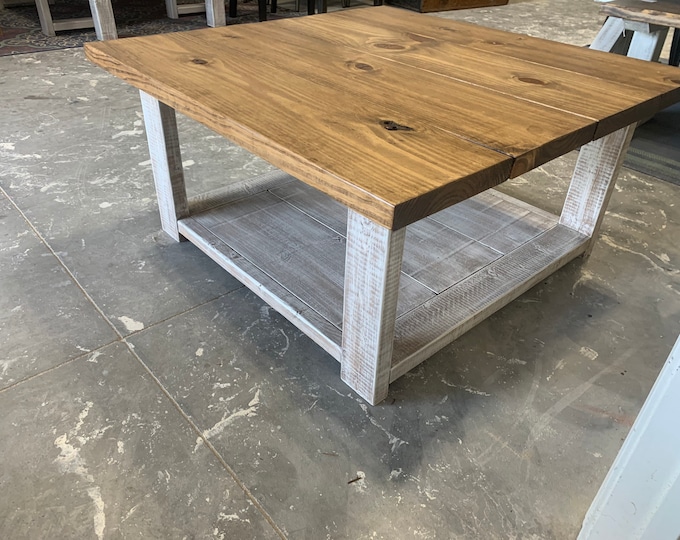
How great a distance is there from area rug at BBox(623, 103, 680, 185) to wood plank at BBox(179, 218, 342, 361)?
1490 millimetres

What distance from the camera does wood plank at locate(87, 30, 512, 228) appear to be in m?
0.67

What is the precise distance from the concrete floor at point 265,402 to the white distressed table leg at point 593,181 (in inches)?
4.6

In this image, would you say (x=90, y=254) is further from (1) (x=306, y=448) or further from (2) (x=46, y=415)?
(1) (x=306, y=448)

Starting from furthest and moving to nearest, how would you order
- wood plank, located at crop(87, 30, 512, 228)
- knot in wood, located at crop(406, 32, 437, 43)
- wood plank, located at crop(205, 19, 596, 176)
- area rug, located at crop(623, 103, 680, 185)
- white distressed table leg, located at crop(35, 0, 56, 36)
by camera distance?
1. white distressed table leg, located at crop(35, 0, 56, 36)
2. area rug, located at crop(623, 103, 680, 185)
3. knot in wood, located at crop(406, 32, 437, 43)
4. wood plank, located at crop(205, 19, 596, 176)
5. wood plank, located at crop(87, 30, 512, 228)

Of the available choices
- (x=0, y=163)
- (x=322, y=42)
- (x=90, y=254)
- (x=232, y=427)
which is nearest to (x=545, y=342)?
(x=232, y=427)

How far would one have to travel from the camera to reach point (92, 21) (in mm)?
3338

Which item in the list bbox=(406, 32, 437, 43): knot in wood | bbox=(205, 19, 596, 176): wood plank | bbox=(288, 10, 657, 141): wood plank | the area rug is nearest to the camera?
bbox=(205, 19, 596, 176): wood plank

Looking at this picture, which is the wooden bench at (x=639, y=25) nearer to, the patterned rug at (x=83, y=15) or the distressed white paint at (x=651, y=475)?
the distressed white paint at (x=651, y=475)

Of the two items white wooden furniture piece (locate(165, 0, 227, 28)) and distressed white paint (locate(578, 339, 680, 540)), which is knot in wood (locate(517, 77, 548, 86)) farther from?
white wooden furniture piece (locate(165, 0, 227, 28))

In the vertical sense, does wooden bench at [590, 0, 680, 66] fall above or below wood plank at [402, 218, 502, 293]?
above

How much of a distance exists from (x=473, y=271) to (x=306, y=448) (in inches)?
21.9

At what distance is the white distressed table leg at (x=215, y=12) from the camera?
3.39 metres

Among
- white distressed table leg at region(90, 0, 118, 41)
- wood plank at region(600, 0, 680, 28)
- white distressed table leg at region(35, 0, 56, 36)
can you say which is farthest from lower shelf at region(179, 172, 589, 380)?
white distressed table leg at region(35, 0, 56, 36)

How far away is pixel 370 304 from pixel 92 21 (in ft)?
11.0
